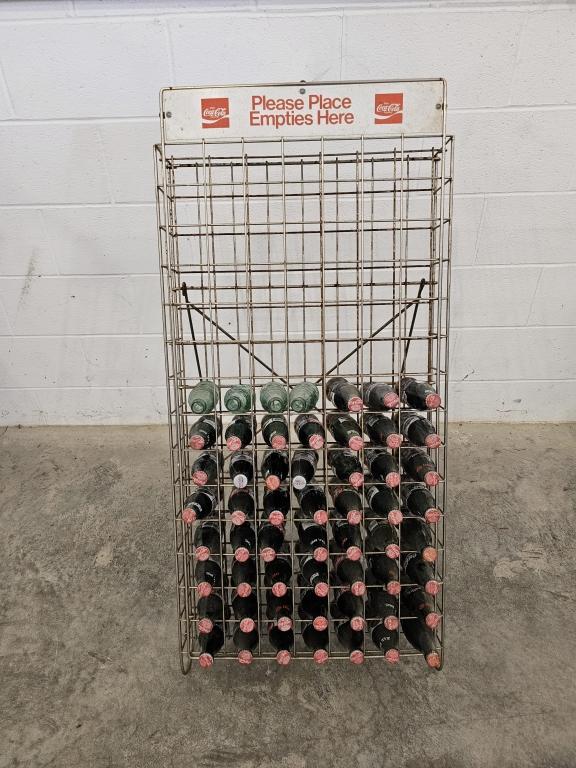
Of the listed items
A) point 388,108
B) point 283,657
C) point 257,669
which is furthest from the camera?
point 257,669

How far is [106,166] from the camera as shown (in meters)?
1.83

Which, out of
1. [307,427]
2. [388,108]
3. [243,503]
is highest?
[388,108]

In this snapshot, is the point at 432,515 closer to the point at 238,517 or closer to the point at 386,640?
the point at 386,640

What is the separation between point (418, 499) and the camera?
3.76ft

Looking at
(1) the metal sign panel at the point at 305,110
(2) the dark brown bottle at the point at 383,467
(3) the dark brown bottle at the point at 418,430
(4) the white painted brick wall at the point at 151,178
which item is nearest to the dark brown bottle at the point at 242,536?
(2) the dark brown bottle at the point at 383,467

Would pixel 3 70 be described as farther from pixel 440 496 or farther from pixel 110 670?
pixel 440 496

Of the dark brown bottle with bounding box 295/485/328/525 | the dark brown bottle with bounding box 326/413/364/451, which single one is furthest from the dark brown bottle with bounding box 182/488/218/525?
the dark brown bottle with bounding box 326/413/364/451

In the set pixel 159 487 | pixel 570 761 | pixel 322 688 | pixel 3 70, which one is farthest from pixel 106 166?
pixel 570 761

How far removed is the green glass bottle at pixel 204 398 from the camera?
1.15m

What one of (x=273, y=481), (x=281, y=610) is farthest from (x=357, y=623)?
(x=273, y=481)

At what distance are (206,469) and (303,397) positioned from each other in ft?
0.97

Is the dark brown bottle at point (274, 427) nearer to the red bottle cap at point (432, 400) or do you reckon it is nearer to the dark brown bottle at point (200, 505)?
the dark brown bottle at point (200, 505)

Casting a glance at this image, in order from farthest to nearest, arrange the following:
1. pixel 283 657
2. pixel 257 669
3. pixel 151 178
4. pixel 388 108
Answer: pixel 151 178
pixel 257 669
pixel 283 657
pixel 388 108

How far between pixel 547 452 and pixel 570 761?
1.19 metres
